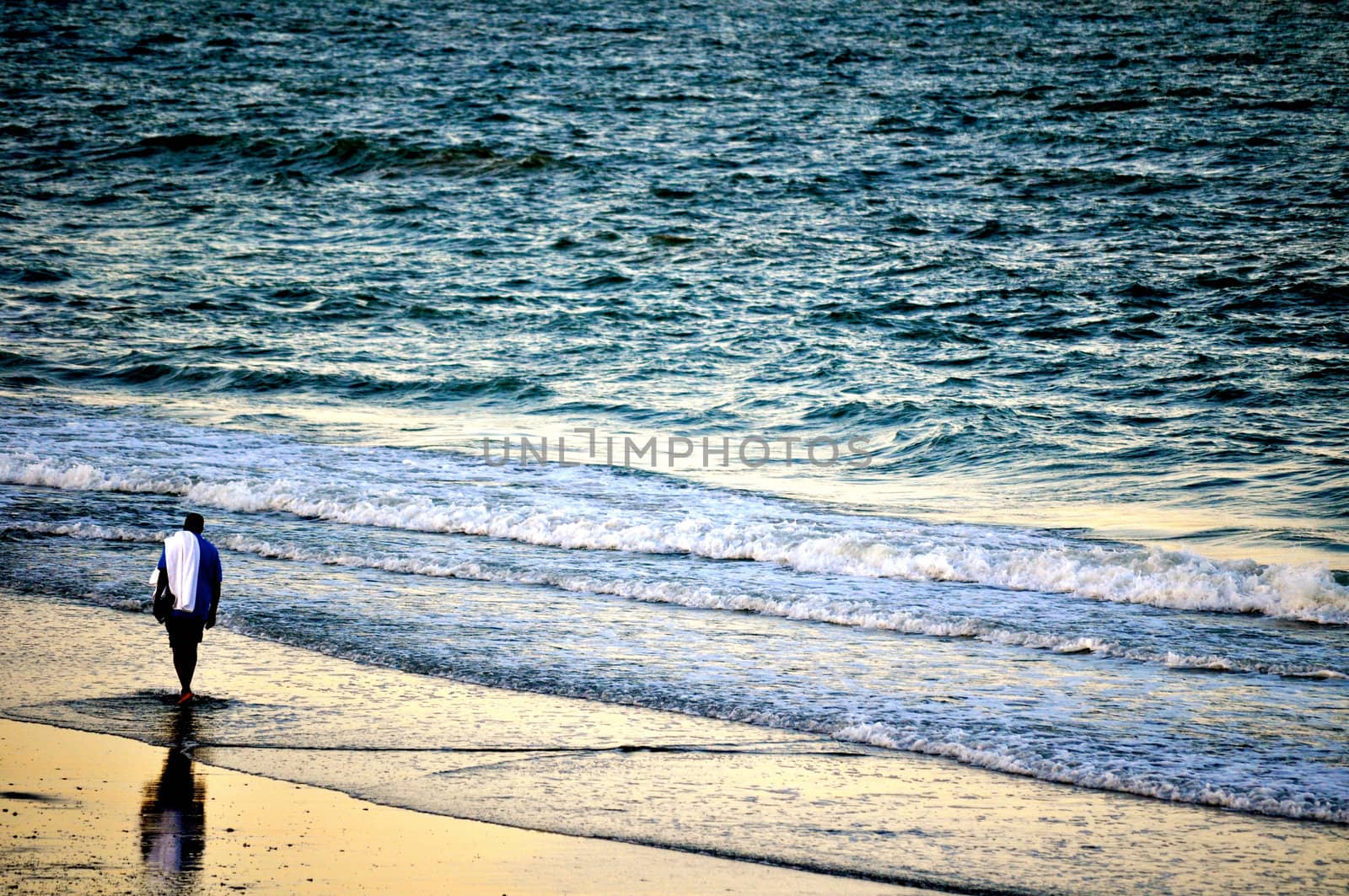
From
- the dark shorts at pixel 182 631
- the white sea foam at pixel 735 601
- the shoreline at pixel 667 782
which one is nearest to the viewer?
the shoreline at pixel 667 782

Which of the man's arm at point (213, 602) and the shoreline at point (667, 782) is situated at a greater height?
the man's arm at point (213, 602)

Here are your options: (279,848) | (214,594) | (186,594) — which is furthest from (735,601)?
(279,848)

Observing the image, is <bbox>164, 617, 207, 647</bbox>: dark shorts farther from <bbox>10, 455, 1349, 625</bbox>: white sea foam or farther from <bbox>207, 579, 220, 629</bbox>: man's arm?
<bbox>10, 455, 1349, 625</bbox>: white sea foam

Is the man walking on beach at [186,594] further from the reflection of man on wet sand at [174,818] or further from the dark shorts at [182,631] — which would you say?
the reflection of man on wet sand at [174,818]

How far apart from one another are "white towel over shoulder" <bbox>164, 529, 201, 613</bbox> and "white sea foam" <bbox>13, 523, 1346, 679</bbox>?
390cm

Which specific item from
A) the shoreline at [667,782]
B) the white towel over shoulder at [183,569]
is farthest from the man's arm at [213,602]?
the shoreline at [667,782]

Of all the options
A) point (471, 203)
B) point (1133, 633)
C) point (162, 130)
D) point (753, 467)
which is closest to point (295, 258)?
point (471, 203)

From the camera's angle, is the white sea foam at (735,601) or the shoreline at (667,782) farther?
the white sea foam at (735,601)

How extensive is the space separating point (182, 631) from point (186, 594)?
0.78 ft

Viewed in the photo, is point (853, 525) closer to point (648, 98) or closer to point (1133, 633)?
point (1133, 633)

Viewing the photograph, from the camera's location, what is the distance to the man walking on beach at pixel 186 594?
8.28 meters

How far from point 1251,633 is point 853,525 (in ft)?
14.2

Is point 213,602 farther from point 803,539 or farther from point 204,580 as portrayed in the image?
point 803,539

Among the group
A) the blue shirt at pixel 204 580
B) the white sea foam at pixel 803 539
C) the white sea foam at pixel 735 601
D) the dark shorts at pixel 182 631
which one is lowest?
the white sea foam at pixel 803 539
